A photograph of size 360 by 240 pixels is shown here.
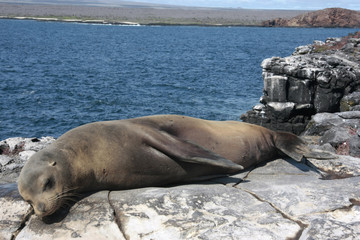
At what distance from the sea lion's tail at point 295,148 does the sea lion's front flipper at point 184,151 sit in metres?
1.52

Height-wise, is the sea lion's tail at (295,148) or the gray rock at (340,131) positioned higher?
the sea lion's tail at (295,148)

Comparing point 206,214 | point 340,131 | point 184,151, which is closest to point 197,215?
point 206,214

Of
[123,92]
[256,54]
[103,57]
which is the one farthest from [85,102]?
[256,54]

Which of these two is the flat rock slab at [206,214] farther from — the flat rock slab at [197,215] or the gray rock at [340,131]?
the gray rock at [340,131]

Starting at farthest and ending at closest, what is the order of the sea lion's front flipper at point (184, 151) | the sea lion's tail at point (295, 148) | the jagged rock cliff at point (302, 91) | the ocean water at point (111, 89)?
the ocean water at point (111, 89)
the jagged rock cliff at point (302, 91)
the sea lion's tail at point (295, 148)
the sea lion's front flipper at point (184, 151)

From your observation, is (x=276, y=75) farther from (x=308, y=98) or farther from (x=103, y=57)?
(x=103, y=57)

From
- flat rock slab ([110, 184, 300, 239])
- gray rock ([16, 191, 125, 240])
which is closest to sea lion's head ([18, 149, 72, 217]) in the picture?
gray rock ([16, 191, 125, 240])

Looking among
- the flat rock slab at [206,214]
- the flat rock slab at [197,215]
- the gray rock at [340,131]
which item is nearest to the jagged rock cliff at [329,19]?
the gray rock at [340,131]

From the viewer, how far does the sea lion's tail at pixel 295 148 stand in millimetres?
6875

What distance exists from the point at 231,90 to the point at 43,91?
1269 centimetres

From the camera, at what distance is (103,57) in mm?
52406

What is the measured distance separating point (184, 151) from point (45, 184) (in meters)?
1.83

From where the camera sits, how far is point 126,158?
5.54 metres

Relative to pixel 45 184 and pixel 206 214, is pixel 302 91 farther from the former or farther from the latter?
pixel 45 184
